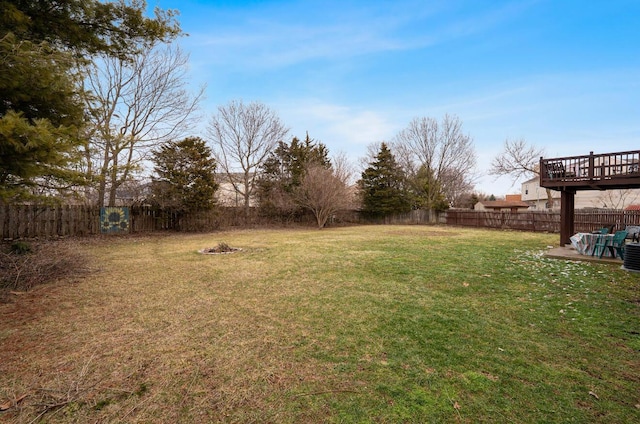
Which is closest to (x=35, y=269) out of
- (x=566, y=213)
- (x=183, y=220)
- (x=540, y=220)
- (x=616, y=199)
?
(x=183, y=220)

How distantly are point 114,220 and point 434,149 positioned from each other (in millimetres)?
26834

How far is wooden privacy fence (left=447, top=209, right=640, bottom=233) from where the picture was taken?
14.5 metres

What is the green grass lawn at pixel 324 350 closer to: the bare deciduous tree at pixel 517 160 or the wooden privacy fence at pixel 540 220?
the wooden privacy fence at pixel 540 220

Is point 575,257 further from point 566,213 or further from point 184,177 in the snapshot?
point 184,177

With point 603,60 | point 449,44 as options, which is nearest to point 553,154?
point 603,60

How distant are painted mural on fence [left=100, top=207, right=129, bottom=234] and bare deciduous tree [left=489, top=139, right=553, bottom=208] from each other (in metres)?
29.5

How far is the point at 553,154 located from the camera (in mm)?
26969

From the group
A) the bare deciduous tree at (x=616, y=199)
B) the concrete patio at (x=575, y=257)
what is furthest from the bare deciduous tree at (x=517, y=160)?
the concrete patio at (x=575, y=257)

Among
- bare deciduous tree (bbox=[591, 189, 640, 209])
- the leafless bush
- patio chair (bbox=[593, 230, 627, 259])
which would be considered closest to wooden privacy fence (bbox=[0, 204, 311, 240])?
the leafless bush

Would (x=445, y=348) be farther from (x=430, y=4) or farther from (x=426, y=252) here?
(x=430, y=4)

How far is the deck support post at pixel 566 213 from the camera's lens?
9312mm

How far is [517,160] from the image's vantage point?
25.9 meters

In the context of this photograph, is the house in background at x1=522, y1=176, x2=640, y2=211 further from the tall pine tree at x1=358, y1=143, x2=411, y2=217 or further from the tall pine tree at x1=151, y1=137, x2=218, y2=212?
the tall pine tree at x1=151, y1=137, x2=218, y2=212

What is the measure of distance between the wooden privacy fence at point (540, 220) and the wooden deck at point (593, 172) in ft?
28.4
